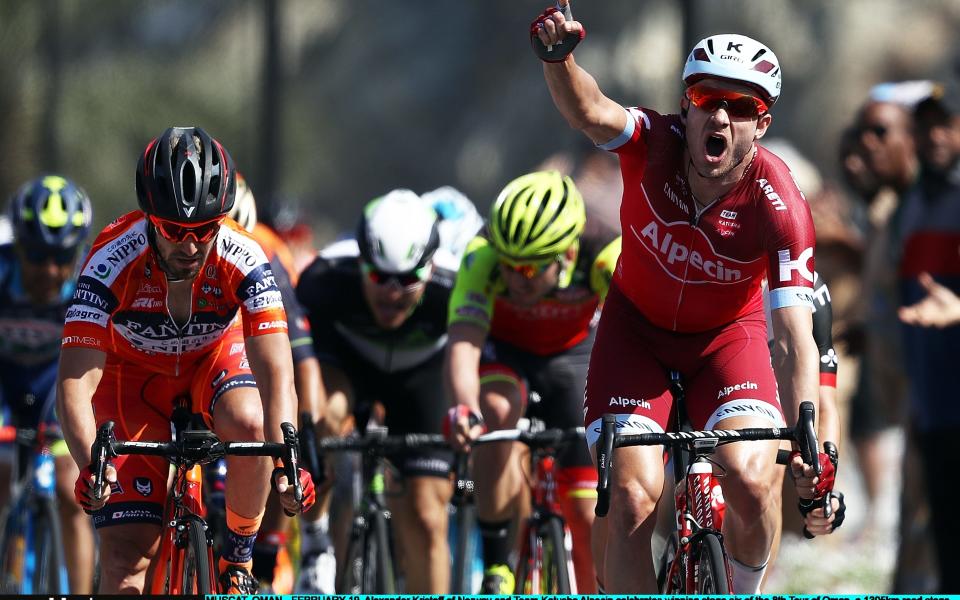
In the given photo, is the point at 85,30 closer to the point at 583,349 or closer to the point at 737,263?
the point at 583,349

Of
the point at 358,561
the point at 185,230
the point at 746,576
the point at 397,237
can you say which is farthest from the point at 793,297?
the point at 358,561

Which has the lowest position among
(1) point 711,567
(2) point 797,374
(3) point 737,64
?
(1) point 711,567

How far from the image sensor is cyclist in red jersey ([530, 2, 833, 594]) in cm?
532

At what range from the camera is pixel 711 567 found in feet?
16.7

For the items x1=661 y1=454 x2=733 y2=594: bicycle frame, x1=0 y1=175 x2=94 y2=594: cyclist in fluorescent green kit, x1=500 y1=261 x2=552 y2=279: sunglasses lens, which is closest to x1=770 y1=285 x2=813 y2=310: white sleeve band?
x1=661 y1=454 x2=733 y2=594: bicycle frame

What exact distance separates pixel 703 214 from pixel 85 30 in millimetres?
12721

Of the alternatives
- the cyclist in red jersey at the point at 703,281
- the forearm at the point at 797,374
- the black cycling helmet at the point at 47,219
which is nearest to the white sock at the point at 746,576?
the cyclist in red jersey at the point at 703,281

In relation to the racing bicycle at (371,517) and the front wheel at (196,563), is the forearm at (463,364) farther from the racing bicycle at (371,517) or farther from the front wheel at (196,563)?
the front wheel at (196,563)

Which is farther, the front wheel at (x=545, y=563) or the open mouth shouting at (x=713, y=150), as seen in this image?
the front wheel at (x=545, y=563)

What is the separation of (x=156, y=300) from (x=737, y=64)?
2214 mm

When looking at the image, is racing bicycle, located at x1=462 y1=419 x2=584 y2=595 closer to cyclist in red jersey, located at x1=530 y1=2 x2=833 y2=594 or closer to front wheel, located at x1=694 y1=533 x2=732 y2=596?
cyclist in red jersey, located at x1=530 y1=2 x2=833 y2=594

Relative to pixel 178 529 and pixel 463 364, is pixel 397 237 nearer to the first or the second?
pixel 463 364

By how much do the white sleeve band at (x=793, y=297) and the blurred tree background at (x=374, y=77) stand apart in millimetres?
8862

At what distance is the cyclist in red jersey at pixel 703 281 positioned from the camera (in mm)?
5320
